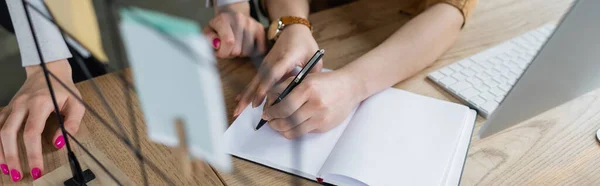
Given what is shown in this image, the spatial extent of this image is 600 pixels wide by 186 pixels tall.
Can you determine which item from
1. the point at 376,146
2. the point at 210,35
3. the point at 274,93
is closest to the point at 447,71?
the point at 376,146

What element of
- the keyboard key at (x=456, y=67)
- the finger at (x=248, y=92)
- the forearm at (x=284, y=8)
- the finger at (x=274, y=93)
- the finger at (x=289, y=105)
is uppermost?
the finger at (x=248, y=92)

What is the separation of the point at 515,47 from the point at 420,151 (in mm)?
360

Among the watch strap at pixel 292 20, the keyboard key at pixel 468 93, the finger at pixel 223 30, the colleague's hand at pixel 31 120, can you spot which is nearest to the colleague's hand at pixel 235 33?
the finger at pixel 223 30

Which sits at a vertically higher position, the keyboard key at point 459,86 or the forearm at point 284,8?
the forearm at point 284,8

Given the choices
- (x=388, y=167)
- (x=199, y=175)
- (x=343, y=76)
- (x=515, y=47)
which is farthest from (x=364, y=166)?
(x=515, y=47)

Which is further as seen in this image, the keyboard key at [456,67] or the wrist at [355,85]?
the keyboard key at [456,67]

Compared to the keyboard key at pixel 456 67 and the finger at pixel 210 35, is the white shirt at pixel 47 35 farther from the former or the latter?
the keyboard key at pixel 456 67

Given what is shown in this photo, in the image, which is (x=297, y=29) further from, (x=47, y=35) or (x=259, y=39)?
(x=47, y=35)

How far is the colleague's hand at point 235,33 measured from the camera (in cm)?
39

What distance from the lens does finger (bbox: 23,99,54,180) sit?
Result: 60 centimetres

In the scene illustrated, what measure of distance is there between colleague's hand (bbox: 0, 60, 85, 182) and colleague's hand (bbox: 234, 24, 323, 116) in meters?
0.22

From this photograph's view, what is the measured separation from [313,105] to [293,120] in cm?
5

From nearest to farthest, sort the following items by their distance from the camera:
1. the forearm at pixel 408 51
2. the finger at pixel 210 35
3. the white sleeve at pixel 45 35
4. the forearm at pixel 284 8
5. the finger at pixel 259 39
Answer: the finger at pixel 210 35, the white sleeve at pixel 45 35, the finger at pixel 259 39, the forearm at pixel 408 51, the forearm at pixel 284 8

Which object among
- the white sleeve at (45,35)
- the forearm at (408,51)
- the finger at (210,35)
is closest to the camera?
the finger at (210,35)
